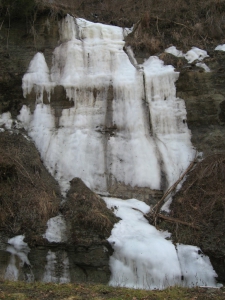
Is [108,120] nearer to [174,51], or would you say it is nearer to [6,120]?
[6,120]

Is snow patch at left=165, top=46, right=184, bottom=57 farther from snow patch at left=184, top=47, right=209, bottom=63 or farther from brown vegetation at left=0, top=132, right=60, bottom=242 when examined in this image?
brown vegetation at left=0, top=132, right=60, bottom=242

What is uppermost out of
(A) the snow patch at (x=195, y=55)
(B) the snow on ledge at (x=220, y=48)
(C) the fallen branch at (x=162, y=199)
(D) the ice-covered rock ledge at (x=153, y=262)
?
(B) the snow on ledge at (x=220, y=48)

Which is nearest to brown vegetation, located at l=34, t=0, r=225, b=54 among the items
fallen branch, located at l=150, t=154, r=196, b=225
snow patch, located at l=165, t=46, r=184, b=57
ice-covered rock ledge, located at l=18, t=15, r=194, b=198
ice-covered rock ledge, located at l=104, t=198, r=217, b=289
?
snow patch, located at l=165, t=46, r=184, b=57

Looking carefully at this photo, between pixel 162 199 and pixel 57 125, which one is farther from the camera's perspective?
pixel 57 125

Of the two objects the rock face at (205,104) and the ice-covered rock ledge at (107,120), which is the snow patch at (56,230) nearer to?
the ice-covered rock ledge at (107,120)

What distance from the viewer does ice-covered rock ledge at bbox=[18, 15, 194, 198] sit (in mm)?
11164

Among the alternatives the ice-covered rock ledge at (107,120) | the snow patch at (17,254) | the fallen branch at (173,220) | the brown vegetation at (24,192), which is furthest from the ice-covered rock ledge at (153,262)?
the ice-covered rock ledge at (107,120)

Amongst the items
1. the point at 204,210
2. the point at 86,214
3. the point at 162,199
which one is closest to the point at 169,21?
the point at 162,199

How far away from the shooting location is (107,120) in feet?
39.8

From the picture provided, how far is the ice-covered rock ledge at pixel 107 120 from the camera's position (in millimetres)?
11164

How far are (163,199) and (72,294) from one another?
5380mm

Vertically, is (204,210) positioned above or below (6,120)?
below

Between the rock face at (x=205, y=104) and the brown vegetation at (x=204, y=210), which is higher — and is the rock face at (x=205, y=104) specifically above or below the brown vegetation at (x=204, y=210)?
above

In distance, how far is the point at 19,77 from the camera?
12820mm
